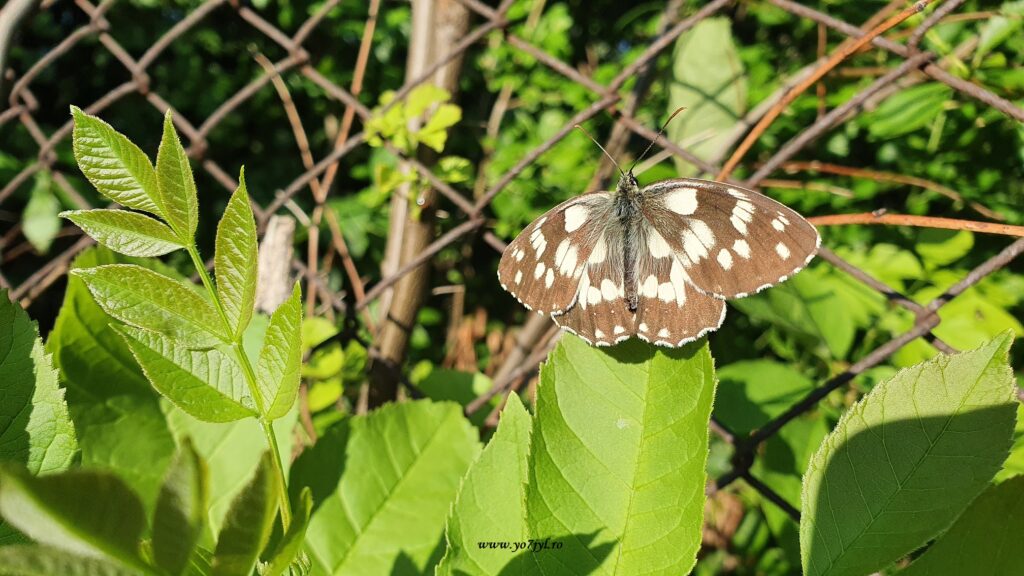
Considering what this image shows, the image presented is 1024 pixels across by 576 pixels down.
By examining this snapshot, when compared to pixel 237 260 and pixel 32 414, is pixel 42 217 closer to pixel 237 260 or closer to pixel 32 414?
pixel 32 414

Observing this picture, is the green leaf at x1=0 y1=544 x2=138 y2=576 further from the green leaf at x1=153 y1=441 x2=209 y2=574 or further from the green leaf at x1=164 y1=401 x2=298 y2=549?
the green leaf at x1=164 y1=401 x2=298 y2=549

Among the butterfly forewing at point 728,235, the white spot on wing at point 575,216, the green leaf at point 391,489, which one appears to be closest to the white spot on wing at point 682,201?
the butterfly forewing at point 728,235

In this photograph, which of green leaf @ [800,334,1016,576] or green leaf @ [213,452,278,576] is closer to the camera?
green leaf @ [213,452,278,576]

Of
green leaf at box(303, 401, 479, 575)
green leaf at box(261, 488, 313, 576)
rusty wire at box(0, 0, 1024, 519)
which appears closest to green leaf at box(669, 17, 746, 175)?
rusty wire at box(0, 0, 1024, 519)

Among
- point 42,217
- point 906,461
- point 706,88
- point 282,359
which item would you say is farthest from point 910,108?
point 42,217

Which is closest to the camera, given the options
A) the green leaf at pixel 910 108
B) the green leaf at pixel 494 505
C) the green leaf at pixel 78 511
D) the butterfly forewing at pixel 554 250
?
the green leaf at pixel 78 511

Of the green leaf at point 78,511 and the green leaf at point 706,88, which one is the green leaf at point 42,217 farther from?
the green leaf at point 78,511

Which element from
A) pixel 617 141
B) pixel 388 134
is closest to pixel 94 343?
pixel 388 134
